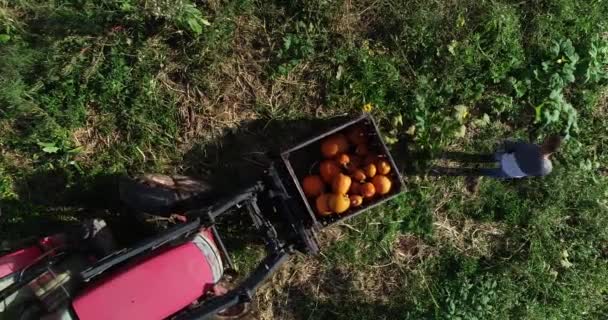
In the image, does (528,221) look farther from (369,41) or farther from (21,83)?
(21,83)

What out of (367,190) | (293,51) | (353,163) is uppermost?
(293,51)

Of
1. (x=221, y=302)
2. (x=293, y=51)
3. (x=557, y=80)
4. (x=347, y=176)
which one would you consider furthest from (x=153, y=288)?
(x=557, y=80)

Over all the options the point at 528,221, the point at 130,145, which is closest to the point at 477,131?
the point at 528,221

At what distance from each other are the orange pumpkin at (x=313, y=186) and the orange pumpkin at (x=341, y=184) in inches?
6.3

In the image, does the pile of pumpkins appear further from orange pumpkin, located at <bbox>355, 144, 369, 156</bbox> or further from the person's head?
the person's head

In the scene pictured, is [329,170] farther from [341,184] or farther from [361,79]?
[361,79]

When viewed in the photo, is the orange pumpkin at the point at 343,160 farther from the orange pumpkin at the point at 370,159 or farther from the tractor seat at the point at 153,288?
the tractor seat at the point at 153,288

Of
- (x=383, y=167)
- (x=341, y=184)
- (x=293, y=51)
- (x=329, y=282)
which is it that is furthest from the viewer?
(x=329, y=282)

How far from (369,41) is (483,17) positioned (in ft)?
3.40

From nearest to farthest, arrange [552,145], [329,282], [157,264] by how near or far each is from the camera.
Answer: [157,264], [552,145], [329,282]

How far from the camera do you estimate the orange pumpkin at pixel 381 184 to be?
444cm

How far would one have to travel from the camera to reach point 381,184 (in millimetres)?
4441

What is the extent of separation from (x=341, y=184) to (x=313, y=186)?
274mm

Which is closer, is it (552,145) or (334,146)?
(552,145)
